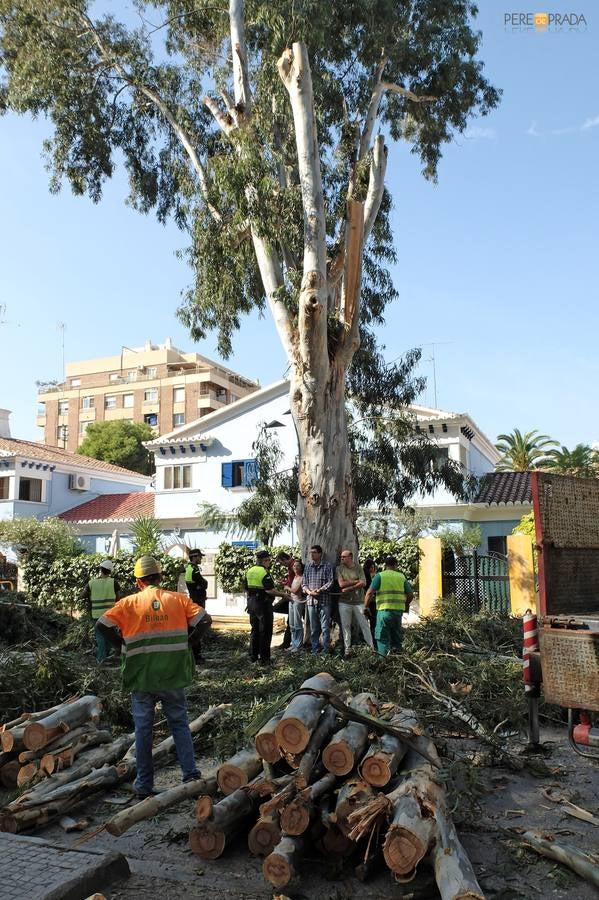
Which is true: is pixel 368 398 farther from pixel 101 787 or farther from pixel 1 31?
pixel 101 787

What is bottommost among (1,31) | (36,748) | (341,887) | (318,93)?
(341,887)

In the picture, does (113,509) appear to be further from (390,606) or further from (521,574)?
(390,606)

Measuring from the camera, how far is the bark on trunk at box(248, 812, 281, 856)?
453 centimetres

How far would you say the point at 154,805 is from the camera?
16.4 feet

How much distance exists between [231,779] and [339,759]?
0.78m

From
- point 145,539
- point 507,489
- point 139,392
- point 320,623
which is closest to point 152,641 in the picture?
point 320,623

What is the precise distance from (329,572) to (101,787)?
722 cm

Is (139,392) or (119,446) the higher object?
(139,392)

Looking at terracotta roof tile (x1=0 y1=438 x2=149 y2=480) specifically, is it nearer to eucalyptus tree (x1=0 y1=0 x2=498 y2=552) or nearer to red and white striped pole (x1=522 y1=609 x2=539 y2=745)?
eucalyptus tree (x1=0 y1=0 x2=498 y2=552)

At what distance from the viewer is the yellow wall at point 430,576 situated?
17312 millimetres

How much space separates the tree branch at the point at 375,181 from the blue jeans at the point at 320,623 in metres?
7.81

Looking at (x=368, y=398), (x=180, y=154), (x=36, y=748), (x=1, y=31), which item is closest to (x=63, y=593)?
(x=368, y=398)

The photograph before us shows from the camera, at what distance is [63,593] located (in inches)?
996

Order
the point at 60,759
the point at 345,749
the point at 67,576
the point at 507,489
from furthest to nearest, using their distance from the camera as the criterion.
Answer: the point at 507,489
the point at 67,576
the point at 60,759
the point at 345,749
